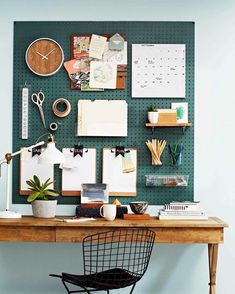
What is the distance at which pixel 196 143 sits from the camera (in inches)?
149

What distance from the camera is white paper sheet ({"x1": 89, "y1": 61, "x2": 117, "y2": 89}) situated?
3.80 m

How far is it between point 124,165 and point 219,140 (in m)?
0.67

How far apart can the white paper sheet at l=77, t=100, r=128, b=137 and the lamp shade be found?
27 centimetres

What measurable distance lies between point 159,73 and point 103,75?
38 cm

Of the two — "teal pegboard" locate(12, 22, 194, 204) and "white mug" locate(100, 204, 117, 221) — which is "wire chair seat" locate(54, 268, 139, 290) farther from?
"teal pegboard" locate(12, 22, 194, 204)

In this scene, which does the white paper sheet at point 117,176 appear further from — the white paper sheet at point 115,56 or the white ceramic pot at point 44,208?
the white paper sheet at point 115,56

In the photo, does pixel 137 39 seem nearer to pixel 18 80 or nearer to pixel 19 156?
pixel 18 80

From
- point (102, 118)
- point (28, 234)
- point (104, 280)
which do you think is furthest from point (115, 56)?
point (104, 280)

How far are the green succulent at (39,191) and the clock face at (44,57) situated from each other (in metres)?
0.75

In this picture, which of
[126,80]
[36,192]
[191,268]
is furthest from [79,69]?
[191,268]

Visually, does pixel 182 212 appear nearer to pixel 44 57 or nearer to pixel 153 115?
pixel 153 115

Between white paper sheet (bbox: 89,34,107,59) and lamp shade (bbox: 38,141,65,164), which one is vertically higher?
white paper sheet (bbox: 89,34,107,59)

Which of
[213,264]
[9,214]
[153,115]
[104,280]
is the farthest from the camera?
[153,115]

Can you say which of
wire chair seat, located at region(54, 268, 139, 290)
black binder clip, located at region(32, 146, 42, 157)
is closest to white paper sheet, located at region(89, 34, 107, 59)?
black binder clip, located at region(32, 146, 42, 157)
